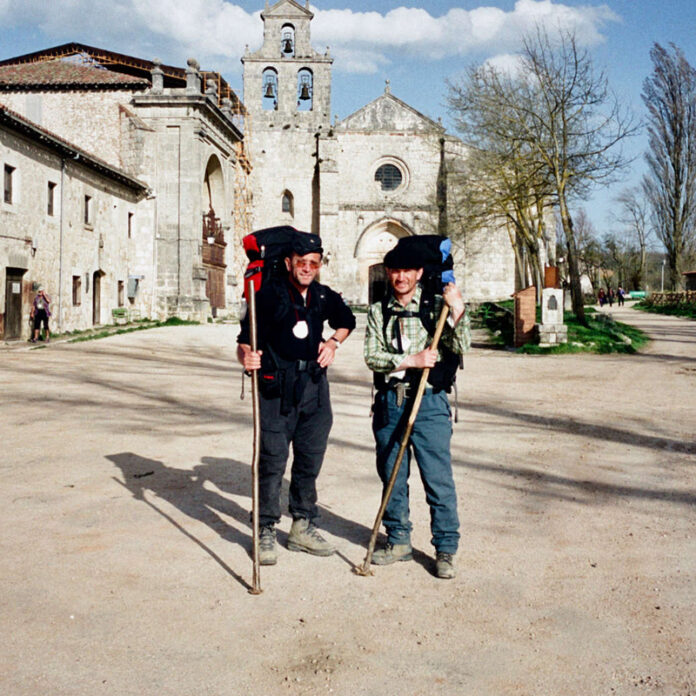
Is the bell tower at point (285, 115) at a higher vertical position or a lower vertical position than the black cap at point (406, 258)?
higher

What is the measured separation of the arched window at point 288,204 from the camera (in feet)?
142

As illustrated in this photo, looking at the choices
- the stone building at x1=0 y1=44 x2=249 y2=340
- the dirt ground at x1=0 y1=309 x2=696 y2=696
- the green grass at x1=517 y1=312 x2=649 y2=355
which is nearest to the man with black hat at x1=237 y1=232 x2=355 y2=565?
the dirt ground at x1=0 y1=309 x2=696 y2=696

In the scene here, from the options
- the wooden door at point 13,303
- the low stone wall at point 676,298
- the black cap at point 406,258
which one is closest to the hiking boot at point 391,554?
the black cap at point 406,258

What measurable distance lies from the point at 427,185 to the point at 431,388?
40899 mm

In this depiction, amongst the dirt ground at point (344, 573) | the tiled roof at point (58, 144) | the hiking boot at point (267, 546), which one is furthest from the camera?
the tiled roof at point (58, 144)

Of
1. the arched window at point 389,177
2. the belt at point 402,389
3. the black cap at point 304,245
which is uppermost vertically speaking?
the arched window at point 389,177

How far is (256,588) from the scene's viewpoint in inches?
145

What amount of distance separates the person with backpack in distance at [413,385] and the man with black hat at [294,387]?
36 cm

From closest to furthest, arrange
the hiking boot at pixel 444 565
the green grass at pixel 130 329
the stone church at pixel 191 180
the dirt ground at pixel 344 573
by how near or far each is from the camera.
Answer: the dirt ground at pixel 344 573 → the hiking boot at pixel 444 565 → the green grass at pixel 130 329 → the stone church at pixel 191 180

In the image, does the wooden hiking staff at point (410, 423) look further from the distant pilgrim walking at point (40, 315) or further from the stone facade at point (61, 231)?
the distant pilgrim walking at point (40, 315)

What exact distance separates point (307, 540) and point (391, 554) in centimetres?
50

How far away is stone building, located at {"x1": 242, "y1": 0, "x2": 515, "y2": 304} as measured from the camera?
41750 millimetres

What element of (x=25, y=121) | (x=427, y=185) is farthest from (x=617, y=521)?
(x=427, y=185)

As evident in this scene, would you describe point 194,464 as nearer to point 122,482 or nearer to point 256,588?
point 122,482
